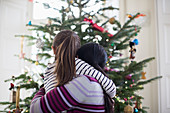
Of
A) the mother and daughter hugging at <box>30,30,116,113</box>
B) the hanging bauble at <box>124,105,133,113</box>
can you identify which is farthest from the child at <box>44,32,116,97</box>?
the hanging bauble at <box>124,105,133,113</box>

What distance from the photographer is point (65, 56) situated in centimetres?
96

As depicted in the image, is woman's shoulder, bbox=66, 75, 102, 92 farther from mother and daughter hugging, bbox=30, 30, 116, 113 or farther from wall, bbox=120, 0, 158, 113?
wall, bbox=120, 0, 158, 113

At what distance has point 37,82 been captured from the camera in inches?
75.9

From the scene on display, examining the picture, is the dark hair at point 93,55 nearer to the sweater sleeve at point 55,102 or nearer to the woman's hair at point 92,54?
the woman's hair at point 92,54

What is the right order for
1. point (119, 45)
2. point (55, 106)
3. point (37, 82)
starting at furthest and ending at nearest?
point (119, 45)
point (37, 82)
point (55, 106)

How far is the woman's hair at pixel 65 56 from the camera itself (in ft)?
3.07

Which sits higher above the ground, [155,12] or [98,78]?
[155,12]

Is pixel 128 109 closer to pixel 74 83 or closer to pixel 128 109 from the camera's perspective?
pixel 128 109

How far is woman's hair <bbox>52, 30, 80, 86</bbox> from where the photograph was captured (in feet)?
3.07

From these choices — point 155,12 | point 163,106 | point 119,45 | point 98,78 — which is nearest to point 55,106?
point 98,78

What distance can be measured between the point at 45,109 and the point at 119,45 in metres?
1.37

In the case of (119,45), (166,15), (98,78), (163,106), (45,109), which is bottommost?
(163,106)

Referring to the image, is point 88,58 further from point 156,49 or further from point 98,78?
point 156,49

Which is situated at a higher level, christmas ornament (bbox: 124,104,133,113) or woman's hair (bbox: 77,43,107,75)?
woman's hair (bbox: 77,43,107,75)
